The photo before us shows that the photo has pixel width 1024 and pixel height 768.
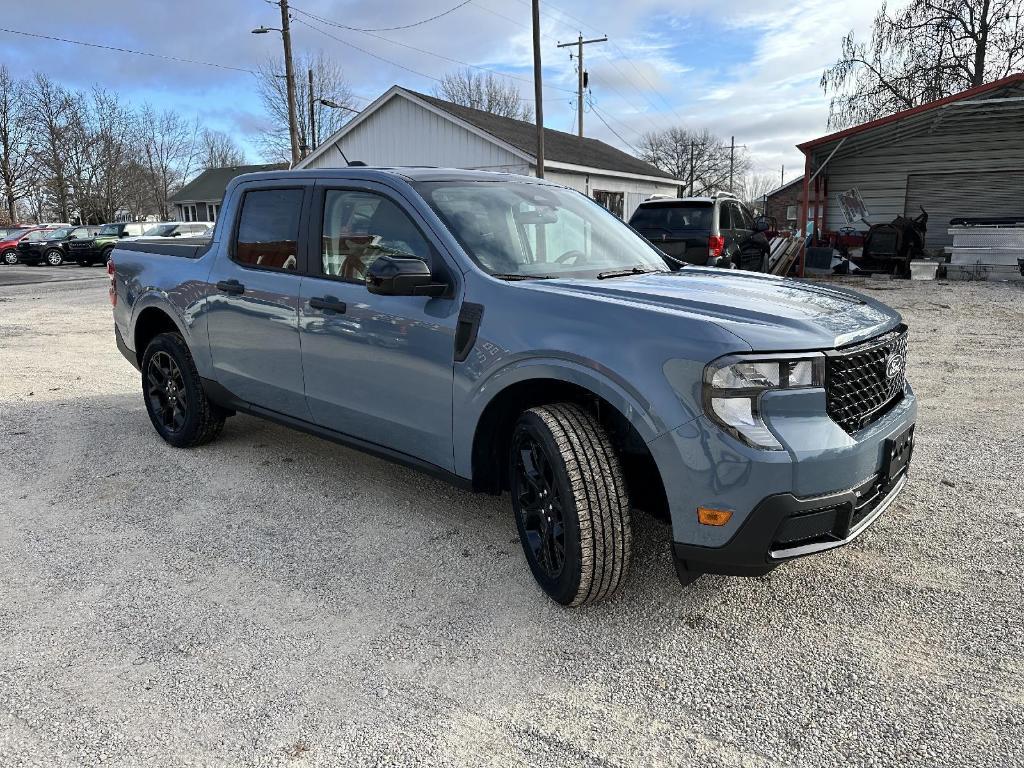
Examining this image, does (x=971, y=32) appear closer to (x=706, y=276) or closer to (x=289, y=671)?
(x=706, y=276)

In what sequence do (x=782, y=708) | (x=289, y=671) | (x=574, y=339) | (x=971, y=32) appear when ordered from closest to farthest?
1. (x=782, y=708)
2. (x=289, y=671)
3. (x=574, y=339)
4. (x=971, y=32)

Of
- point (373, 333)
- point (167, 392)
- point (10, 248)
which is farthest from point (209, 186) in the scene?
point (373, 333)

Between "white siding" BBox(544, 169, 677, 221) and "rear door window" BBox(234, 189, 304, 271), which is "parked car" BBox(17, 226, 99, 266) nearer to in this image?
"white siding" BBox(544, 169, 677, 221)

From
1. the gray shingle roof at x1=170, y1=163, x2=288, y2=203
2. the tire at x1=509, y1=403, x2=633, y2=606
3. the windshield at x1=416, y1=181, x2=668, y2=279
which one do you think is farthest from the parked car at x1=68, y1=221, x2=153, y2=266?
the tire at x1=509, y1=403, x2=633, y2=606

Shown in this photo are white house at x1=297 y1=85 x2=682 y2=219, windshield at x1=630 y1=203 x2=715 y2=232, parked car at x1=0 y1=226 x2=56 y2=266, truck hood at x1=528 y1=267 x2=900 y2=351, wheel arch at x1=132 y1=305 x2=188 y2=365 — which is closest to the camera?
truck hood at x1=528 y1=267 x2=900 y2=351

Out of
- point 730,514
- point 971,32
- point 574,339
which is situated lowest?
point 730,514

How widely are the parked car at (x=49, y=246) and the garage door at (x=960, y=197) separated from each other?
93.6 feet

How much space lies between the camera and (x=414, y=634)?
280 cm

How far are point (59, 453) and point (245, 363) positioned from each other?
5.80 ft

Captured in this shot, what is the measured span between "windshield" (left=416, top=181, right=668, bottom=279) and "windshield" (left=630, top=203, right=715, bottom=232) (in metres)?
8.18

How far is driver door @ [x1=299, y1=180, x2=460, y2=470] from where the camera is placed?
324 cm

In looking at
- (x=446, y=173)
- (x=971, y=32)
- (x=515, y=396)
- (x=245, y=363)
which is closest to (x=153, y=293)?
(x=245, y=363)

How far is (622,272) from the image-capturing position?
11.7ft

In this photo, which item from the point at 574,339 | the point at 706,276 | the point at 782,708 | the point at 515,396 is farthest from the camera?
the point at 706,276
